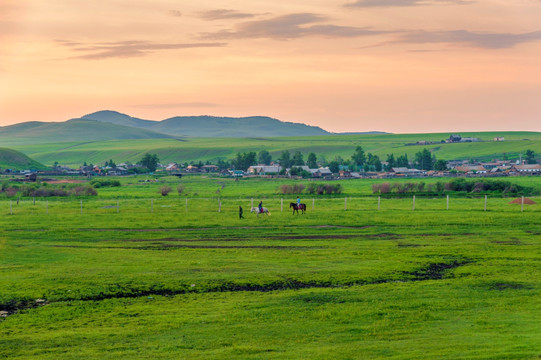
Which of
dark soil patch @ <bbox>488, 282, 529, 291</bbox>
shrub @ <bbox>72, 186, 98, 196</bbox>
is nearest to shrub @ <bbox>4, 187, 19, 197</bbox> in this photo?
shrub @ <bbox>72, 186, 98, 196</bbox>

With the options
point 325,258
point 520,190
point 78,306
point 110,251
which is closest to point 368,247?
point 325,258


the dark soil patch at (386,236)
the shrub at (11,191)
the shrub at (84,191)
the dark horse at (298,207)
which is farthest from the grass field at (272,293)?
the shrub at (11,191)

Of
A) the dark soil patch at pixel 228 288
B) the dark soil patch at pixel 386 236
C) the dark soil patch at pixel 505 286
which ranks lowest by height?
the dark soil patch at pixel 386 236

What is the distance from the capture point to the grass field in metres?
19.4

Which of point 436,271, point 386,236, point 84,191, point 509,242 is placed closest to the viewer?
point 436,271

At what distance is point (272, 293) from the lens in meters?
26.7

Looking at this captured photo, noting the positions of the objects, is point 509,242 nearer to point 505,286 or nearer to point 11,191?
point 505,286

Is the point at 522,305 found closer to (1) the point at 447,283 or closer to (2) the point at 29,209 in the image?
(1) the point at 447,283

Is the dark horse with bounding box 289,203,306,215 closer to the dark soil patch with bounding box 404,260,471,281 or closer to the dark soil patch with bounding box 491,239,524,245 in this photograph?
the dark soil patch with bounding box 491,239,524,245

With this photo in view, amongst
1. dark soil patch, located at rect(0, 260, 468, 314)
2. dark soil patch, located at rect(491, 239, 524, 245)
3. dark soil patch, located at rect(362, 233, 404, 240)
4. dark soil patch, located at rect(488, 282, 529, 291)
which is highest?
dark soil patch, located at rect(488, 282, 529, 291)

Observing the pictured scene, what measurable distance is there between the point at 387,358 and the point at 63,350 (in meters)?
8.94

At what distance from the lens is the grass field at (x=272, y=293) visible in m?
19.4

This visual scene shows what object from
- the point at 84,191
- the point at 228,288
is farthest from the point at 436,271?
the point at 84,191

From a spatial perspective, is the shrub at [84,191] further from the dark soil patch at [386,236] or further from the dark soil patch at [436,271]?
the dark soil patch at [436,271]
